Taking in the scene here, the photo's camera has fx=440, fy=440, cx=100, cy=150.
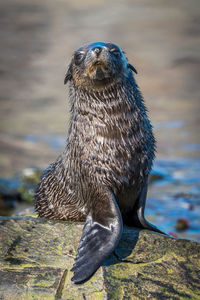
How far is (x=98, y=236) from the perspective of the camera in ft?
16.0

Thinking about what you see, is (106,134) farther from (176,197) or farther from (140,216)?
(176,197)

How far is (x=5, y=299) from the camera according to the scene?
4203 millimetres

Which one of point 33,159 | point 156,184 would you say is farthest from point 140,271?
point 33,159

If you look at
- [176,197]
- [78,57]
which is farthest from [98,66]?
[176,197]

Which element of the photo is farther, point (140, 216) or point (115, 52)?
point (140, 216)

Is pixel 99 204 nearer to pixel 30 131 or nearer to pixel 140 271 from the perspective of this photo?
pixel 140 271

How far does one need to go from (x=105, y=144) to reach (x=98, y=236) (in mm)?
1153

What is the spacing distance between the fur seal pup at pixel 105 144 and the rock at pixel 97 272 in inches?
13.4

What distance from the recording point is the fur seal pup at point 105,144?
521 centimetres

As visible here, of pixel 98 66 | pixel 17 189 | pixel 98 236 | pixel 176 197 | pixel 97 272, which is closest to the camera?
pixel 97 272

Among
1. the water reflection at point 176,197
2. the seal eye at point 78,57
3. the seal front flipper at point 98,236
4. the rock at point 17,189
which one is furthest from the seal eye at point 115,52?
the rock at point 17,189

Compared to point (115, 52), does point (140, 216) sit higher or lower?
lower

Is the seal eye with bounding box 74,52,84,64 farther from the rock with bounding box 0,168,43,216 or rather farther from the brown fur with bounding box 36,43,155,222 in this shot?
the rock with bounding box 0,168,43,216

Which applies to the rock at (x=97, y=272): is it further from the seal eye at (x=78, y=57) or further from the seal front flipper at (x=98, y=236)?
the seal eye at (x=78, y=57)
